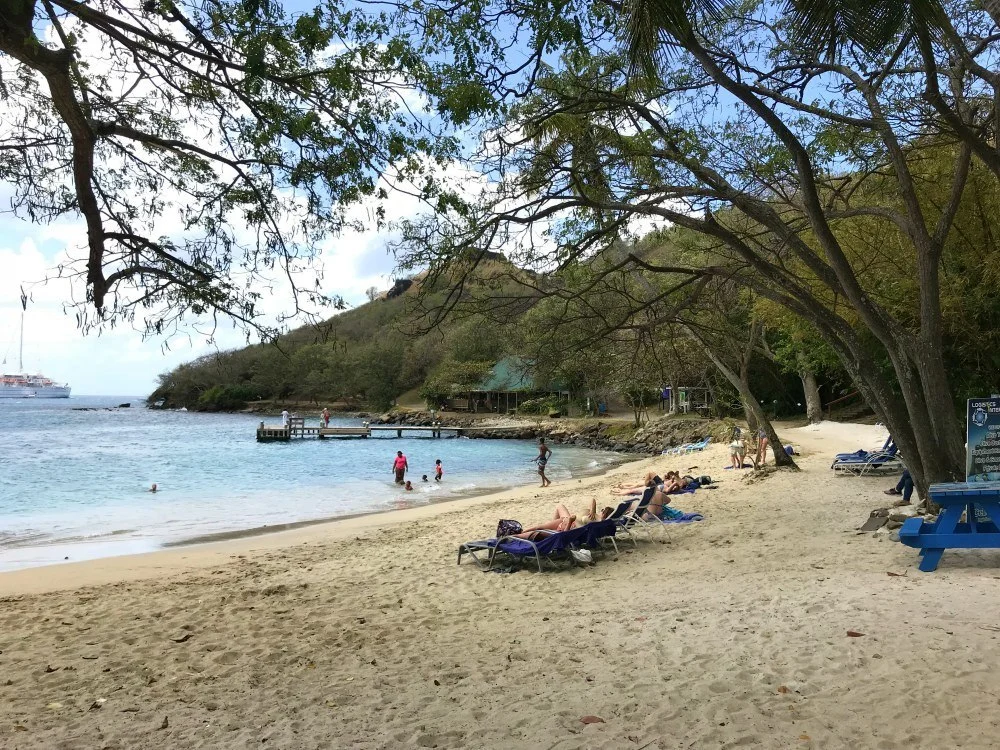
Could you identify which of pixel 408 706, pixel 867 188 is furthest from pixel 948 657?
pixel 867 188

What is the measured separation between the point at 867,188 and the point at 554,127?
7.19m

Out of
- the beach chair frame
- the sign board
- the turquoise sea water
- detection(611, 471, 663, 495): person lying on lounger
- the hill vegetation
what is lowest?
the turquoise sea water

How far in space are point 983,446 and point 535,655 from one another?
5.23m

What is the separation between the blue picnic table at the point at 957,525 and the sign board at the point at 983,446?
0.63m

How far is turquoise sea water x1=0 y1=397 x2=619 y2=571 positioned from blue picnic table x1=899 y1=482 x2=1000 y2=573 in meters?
12.9

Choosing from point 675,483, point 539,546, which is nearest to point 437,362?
point 675,483

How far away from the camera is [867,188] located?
39.5 feet

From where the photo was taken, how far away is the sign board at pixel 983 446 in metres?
6.90

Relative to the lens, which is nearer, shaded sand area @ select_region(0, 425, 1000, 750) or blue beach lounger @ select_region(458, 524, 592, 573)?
shaded sand area @ select_region(0, 425, 1000, 750)

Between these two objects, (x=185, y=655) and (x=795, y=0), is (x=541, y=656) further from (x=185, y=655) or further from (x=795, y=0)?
(x=795, y=0)

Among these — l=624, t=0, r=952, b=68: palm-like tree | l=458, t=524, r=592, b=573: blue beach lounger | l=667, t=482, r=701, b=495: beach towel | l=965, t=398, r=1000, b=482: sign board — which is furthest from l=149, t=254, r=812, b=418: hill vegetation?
l=965, t=398, r=1000, b=482: sign board

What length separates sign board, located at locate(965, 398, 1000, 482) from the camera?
690 centimetres

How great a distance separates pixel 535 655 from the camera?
487cm

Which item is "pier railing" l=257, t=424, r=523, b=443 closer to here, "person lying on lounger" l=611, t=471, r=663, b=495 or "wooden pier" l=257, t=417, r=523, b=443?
"wooden pier" l=257, t=417, r=523, b=443
